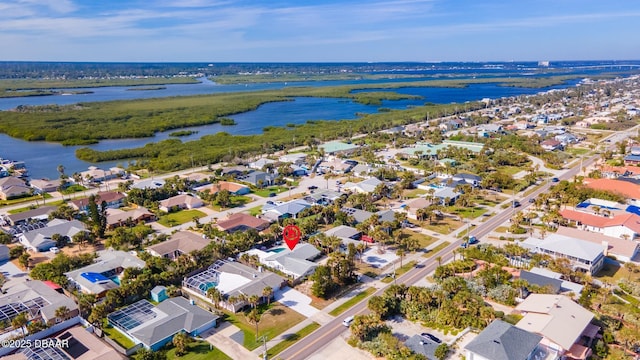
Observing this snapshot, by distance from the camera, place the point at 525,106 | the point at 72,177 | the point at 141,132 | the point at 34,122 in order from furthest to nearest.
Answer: the point at 525,106 < the point at 34,122 < the point at 141,132 < the point at 72,177

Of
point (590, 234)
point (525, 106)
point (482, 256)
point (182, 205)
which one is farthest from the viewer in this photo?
point (525, 106)

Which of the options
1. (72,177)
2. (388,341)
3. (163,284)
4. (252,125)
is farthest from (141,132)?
(388,341)

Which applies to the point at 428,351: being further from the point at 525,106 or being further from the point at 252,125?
the point at 525,106

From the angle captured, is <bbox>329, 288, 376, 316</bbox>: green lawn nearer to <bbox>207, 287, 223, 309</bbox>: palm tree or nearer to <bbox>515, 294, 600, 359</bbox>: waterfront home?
<bbox>207, 287, 223, 309</bbox>: palm tree

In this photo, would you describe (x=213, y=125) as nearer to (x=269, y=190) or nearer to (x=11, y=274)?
(x=269, y=190)

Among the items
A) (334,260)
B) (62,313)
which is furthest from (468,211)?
(62,313)

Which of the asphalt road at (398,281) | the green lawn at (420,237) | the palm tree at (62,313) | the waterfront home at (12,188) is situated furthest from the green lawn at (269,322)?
the waterfront home at (12,188)

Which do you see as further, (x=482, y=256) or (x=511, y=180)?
(x=511, y=180)
